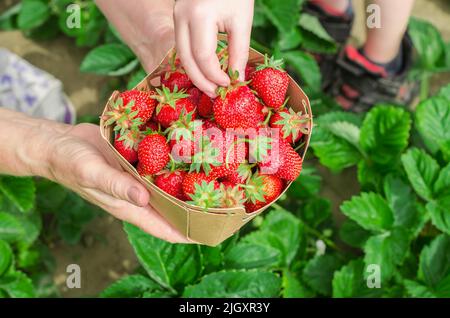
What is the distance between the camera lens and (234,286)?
1.45 m

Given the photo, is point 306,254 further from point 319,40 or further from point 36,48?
point 36,48

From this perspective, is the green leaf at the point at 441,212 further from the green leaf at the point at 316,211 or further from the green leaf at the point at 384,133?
the green leaf at the point at 316,211

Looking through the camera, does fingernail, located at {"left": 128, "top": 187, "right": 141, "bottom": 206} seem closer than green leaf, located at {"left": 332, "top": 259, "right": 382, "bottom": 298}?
Yes

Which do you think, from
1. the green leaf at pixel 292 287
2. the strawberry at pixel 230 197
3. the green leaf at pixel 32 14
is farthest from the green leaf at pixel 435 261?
the green leaf at pixel 32 14

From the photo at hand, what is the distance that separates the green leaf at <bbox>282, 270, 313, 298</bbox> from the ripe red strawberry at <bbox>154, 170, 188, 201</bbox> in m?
0.64

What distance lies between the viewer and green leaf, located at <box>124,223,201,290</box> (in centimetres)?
148

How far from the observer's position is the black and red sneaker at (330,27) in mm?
2059

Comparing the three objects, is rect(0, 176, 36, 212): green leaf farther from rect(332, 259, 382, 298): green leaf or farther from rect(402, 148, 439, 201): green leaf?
rect(402, 148, 439, 201): green leaf

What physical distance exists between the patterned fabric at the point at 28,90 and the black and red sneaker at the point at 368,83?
1.00 m

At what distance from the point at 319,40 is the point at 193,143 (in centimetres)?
100

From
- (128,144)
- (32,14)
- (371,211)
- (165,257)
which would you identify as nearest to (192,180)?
(128,144)

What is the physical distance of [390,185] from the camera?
5.21 ft

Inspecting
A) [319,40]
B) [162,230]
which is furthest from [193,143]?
[319,40]

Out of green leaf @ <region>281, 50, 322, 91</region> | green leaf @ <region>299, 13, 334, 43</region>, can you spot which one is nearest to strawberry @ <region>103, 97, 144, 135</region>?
green leaf @ <region>281, 50, 322, 91</region>
